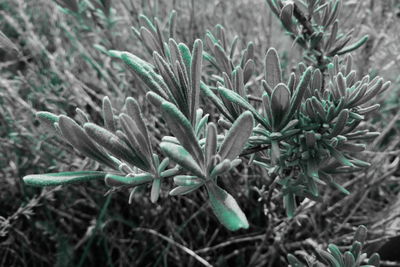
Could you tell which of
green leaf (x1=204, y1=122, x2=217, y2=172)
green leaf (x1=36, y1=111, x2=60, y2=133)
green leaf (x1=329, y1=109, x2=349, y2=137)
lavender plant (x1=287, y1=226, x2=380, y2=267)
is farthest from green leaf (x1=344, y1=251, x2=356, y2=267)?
green leaf (x1=36, y1=111, x2=60, y2=133)

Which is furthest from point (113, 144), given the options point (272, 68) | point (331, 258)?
point (331, 258)

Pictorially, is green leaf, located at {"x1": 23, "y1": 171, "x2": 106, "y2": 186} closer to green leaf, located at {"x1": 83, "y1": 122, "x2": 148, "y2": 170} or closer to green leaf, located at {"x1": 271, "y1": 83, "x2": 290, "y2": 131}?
green leaf, located at {"x1": 83, "y1": 122, "x2": 148, "y2": 170}

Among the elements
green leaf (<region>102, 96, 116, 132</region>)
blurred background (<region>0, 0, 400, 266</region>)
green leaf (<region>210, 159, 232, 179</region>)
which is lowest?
blurred background (<region>0, 0, 400, 266</region>)

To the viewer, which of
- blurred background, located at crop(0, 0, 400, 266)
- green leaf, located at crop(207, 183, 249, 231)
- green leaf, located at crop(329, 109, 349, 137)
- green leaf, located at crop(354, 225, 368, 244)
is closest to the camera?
green leaf, located at crop(207, 183, 249, 231)

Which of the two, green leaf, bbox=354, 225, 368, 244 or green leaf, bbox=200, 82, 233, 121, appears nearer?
green leaf, bbox=200, 82, 233, 121

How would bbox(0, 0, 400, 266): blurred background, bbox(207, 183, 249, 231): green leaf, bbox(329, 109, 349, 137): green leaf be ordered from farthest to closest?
bbox(0, 0, 400, 266): blurred background → bbox(329, 109, 349, 137): green leaf → bbox(207, 183, 249, 231): green leaf

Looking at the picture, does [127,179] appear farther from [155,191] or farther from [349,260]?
[349,260]

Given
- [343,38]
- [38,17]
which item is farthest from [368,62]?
[38,17]
